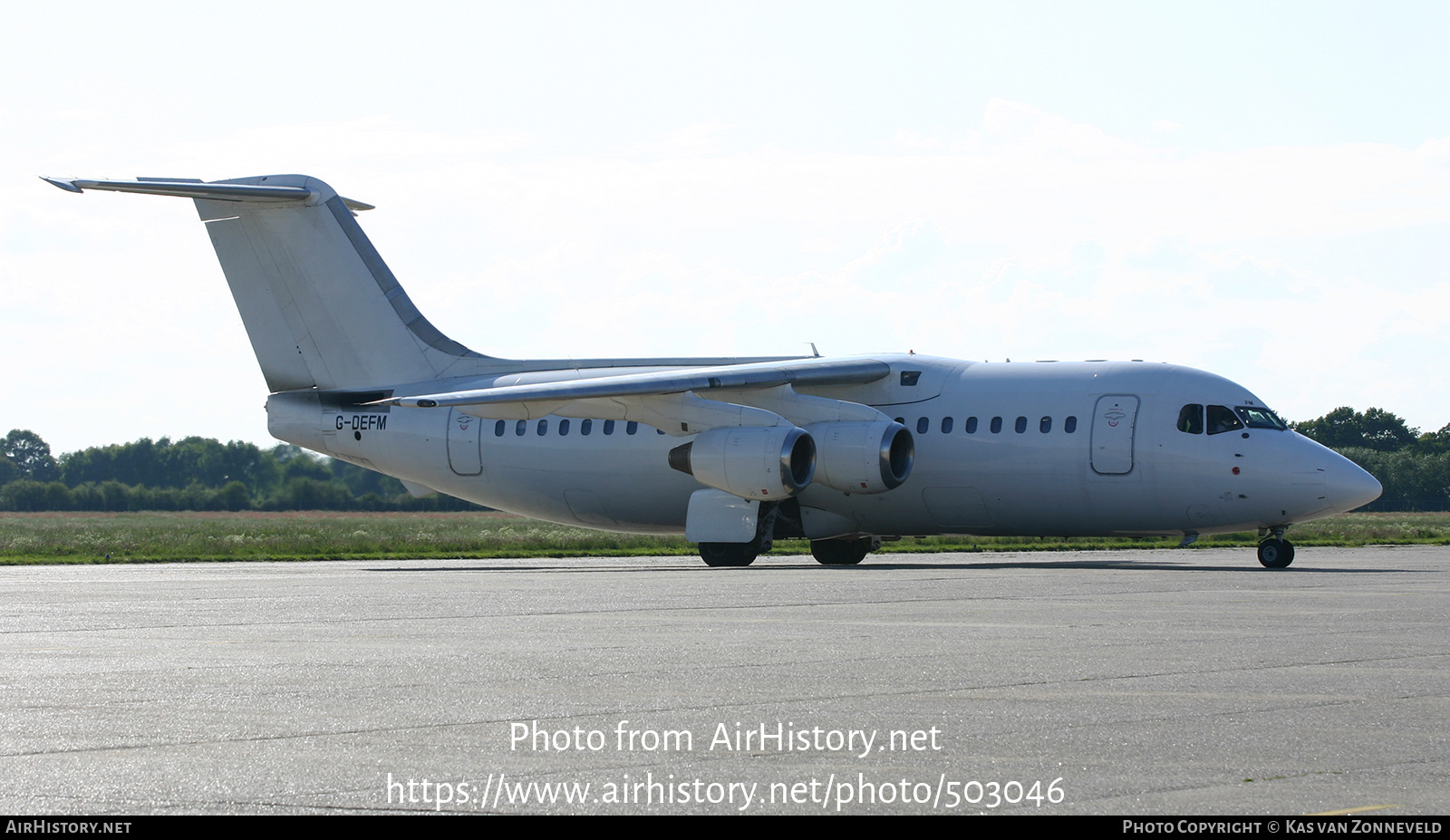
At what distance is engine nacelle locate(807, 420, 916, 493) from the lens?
84.6ft

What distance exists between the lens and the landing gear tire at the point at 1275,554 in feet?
79.2

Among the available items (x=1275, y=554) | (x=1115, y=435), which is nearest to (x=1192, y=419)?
(x=1115, y=435)

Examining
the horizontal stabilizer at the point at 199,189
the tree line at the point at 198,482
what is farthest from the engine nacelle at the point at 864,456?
the tree line at the point at 198,482

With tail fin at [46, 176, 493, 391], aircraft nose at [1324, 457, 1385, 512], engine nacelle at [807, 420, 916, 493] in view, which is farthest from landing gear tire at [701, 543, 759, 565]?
aircraft nose at [1324, 457, 1385, 512]

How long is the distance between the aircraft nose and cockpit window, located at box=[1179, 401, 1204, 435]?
79.0 inches

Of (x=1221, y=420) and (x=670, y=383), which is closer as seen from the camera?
(x=1221, y=420)

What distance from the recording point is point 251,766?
6699 millimetres

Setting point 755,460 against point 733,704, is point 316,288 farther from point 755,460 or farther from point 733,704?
point 733,704

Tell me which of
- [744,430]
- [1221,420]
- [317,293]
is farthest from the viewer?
[317,293]

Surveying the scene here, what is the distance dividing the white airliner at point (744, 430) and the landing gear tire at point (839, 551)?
47 millimetres

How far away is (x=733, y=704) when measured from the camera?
27.7ft

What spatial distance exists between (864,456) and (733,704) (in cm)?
1755

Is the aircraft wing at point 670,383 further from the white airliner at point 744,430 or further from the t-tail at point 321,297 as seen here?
the t-tail at point 321,297

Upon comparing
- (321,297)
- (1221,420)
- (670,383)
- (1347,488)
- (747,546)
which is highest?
(321,297)
